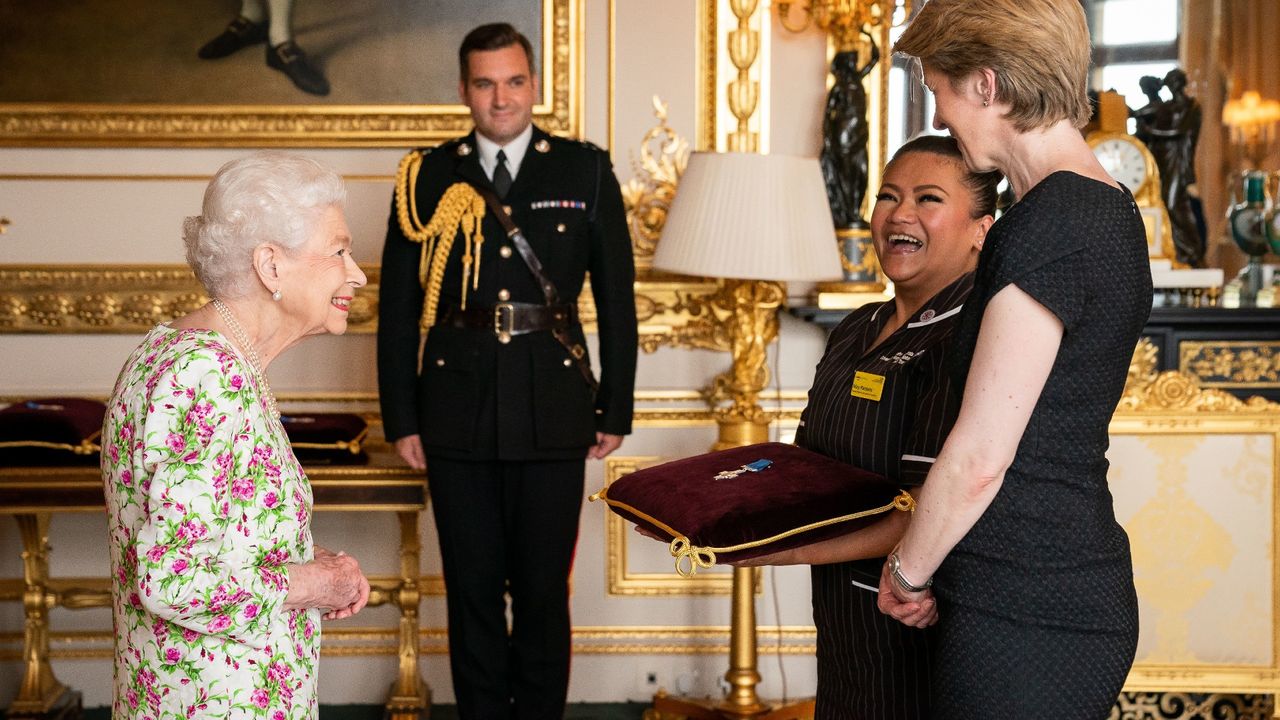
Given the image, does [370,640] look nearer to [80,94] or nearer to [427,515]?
[427,515]

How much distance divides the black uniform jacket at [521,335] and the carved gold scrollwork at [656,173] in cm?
65

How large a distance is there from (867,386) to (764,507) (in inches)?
11.5

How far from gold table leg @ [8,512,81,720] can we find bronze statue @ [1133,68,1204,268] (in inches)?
135

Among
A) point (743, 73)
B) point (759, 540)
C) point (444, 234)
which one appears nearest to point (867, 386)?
point (759, 540)

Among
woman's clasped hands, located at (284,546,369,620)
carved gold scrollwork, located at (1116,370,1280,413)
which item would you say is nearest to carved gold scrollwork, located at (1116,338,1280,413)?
carved gold scrollwork, located at (1116,370,1280,413)

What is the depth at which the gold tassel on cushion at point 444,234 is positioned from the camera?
3.11 metres

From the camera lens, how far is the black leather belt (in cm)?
309

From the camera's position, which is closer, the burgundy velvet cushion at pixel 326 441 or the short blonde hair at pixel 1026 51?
the short blonde hair at pixel 1026 51

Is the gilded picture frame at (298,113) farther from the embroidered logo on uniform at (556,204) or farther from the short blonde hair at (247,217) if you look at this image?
the short blonde hair at (247,217)

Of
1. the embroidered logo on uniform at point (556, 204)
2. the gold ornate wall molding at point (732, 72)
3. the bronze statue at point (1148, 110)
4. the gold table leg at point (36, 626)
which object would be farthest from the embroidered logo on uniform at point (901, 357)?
the gold table leg at point (36, 626)

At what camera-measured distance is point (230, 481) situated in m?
1.60

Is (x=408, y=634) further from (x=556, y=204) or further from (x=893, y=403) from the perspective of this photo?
(x=893, y=403)

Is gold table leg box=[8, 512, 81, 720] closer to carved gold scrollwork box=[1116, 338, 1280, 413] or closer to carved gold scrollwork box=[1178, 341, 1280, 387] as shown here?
carved gold scrollwork box=[1116, 338, 1280, 413]

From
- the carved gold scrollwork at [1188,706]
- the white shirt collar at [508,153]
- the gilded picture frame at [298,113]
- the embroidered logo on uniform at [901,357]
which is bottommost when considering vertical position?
the carved gold scrollwork at [1188,706]
